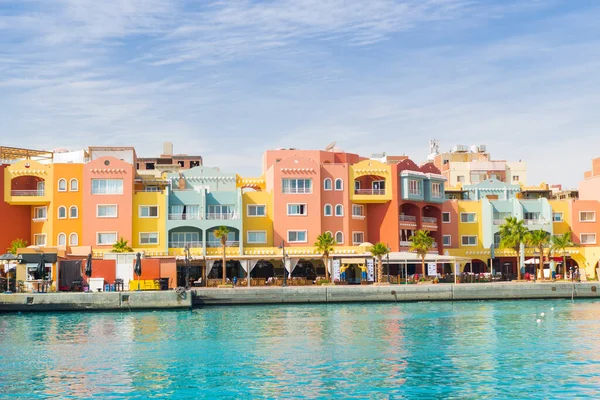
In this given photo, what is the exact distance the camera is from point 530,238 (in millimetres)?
88375

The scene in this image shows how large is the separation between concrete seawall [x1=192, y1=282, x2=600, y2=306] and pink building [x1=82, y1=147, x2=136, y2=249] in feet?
60.7

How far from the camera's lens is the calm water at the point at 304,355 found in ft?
102

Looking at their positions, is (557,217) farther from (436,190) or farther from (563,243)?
(436,190)

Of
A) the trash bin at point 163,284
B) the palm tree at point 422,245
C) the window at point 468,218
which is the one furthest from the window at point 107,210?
the window at point 468,218

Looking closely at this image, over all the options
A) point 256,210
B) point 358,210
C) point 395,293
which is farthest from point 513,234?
point 256,210

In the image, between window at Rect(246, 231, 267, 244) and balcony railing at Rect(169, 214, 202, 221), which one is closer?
balcony railing at Rect(169, 214, 202, 221)

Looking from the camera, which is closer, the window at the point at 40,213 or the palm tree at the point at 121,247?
the palm tree at the point at 121,247

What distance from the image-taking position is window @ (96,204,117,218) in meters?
85.2

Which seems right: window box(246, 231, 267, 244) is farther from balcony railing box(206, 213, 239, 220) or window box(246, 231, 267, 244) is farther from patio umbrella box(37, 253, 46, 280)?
patio umbrella box(37, 253, 46, 280)

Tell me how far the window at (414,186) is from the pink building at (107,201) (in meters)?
29.1

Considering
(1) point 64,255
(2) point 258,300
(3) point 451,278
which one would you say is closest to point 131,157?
(1) point 64,255

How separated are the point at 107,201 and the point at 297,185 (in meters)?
19.3

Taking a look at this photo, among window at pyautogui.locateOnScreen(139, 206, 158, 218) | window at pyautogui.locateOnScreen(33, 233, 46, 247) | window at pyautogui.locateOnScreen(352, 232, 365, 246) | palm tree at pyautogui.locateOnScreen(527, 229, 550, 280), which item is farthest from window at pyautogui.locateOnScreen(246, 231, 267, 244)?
palm tree at pyautogui.locateOnScreen(527, 229, 550, 280)

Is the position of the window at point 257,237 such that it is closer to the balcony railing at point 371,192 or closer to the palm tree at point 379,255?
the balcony railing at point 371,192
